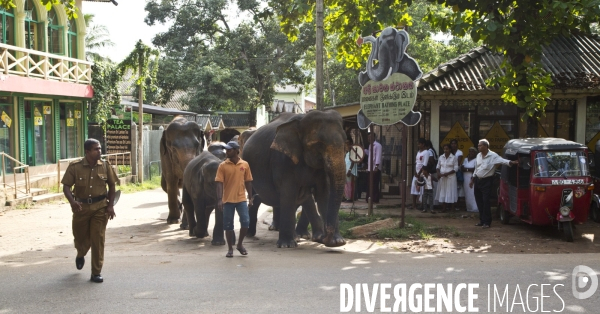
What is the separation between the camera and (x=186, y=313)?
244 inches

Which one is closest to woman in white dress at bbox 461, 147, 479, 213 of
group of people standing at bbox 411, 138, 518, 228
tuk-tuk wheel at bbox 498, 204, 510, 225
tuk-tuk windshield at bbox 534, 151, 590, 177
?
group of people standing at bbox 411, 138, 518, 228

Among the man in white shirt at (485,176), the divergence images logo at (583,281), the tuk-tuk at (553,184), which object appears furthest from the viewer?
the man in white shirt at (485,176)

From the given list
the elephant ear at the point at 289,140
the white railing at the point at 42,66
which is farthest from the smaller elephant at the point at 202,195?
the white railing at the point at 42,66

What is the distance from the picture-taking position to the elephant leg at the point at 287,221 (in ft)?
33.2

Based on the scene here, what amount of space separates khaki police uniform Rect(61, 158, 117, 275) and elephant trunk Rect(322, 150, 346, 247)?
3343 millimetres

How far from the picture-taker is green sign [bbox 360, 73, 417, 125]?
39.0 ft

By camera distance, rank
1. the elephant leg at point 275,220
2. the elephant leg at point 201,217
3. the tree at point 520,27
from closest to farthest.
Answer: the tree at point 520,27 → the elephant leg at point 201,217 → the elephant leg at point 275,220

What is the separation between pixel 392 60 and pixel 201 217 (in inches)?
186

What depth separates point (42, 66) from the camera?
75.9 ft

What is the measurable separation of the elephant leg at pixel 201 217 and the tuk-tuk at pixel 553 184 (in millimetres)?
6022

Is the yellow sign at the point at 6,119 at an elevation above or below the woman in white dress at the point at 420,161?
above

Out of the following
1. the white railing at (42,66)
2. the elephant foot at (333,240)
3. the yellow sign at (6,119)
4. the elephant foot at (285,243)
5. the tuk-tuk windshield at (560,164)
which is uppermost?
the white railing at (42,66)

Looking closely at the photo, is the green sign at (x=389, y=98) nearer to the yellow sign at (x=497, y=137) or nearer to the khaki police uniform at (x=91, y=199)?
the yellow sign at (x=497, y=137)

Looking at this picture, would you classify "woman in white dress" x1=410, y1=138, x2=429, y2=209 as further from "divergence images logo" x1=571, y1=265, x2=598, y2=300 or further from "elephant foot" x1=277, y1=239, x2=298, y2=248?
"divergence images logo" x1=571, y1=265, x2=598, y2=300
